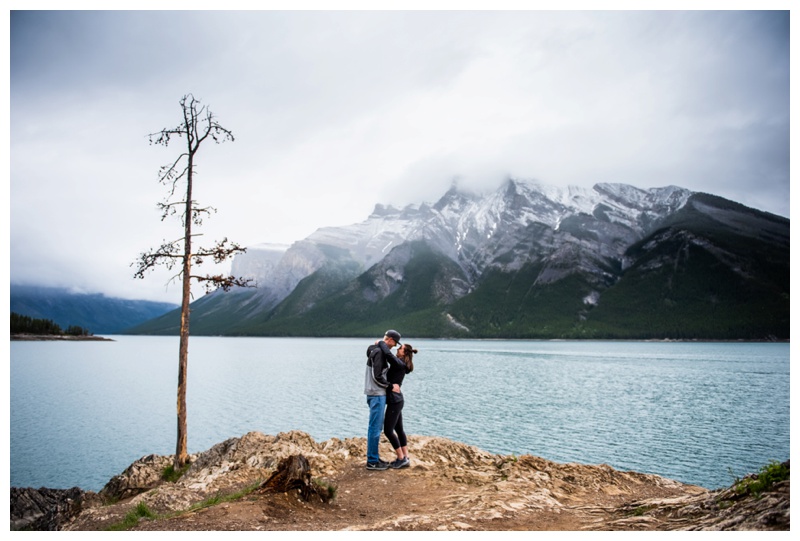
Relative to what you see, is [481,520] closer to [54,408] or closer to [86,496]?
[86,496]

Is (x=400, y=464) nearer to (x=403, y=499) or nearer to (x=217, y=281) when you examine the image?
(x=403, y=499)

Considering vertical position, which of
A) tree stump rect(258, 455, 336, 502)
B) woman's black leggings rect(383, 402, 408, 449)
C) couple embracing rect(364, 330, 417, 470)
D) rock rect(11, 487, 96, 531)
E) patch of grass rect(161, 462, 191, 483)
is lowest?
rock rect(11, 487, 96, 531)

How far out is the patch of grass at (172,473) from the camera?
1711 cm

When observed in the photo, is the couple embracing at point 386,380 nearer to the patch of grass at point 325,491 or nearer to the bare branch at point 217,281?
the patch of grass at point 325,491

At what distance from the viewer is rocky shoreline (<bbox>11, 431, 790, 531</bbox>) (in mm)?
A: 7992

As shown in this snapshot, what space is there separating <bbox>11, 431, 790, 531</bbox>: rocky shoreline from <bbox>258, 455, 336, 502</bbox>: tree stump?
10cm

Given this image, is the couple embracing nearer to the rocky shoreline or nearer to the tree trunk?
the rocky shoreline

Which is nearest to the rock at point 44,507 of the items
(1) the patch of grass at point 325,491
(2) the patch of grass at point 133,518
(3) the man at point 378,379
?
(2) the patch of grass at point 133,518

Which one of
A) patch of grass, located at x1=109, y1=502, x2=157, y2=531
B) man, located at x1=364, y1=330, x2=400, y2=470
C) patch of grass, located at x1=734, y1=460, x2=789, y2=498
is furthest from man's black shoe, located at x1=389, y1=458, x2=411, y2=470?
patch of grass, located at x1=734, y1=460, x2=789, y2=498

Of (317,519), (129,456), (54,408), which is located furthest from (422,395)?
(317,519)

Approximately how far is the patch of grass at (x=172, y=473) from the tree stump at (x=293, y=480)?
28.9 ft

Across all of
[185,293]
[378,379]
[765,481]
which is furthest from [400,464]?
[185,293]

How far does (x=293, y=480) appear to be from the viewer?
396 inches

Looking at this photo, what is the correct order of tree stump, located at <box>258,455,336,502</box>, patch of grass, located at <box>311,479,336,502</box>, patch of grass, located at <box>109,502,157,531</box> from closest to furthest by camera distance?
patch of grass, located at <box>109,502,157,531</box>, tree stump, located at <box>258,455,336,502</box>, patch of grass, located at <box>311,479,336,502</box>
